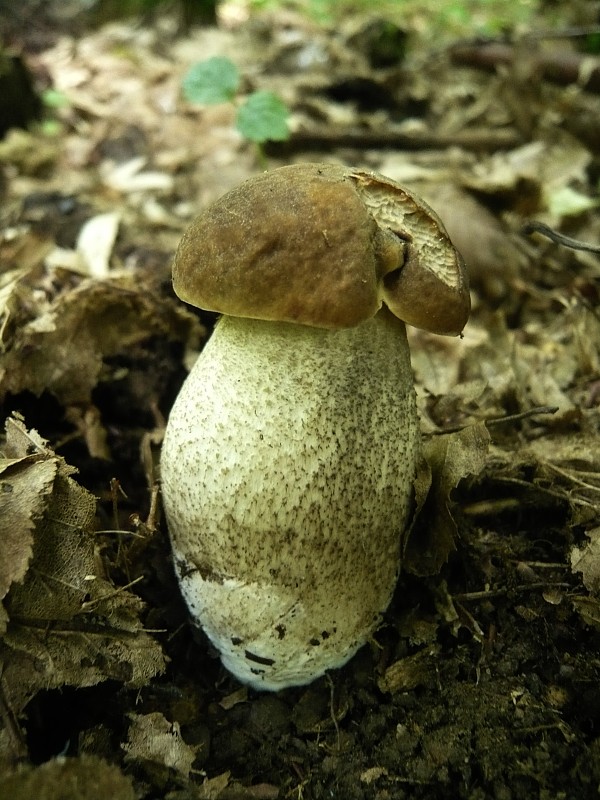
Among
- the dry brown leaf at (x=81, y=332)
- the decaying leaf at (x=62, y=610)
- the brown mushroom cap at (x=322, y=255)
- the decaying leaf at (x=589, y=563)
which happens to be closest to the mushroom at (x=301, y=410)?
the brown mushroom cap at (x=322, y=255)

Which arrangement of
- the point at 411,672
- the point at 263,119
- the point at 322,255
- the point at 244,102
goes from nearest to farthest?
the point at 322,255 → the point at 411,672 → the point at 263,119 → the point at 244,102

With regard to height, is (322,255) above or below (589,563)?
above

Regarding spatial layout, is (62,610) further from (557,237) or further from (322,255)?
(557,237)

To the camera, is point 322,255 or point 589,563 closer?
point 322,255

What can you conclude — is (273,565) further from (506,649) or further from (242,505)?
(506,649)

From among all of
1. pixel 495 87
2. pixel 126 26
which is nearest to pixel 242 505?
pixel 495 87

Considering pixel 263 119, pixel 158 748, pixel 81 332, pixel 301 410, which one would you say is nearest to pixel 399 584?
pixel 301 410
